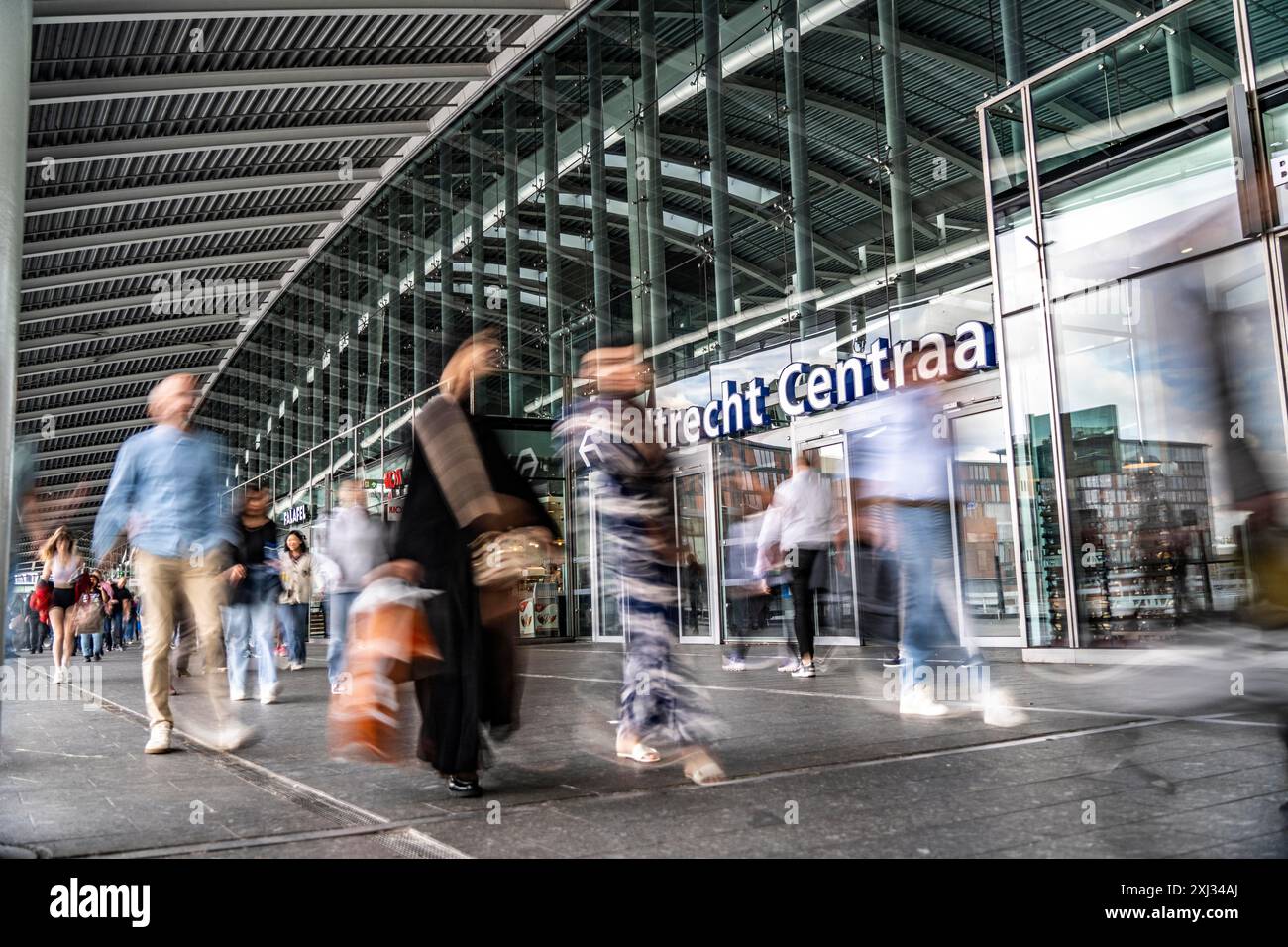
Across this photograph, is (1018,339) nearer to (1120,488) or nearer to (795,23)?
(1120,488)

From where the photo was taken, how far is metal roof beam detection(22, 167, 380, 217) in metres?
22.4

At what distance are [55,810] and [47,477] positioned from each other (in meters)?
52.1

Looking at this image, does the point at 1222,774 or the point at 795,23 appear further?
the point at 795,23

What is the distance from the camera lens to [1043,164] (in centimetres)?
933

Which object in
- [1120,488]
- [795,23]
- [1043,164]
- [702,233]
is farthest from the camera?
[702,233]

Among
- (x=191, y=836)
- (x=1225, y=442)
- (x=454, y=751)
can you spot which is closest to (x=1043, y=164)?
(x=1225, y=442)

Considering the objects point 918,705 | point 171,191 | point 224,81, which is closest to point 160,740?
point 918,705

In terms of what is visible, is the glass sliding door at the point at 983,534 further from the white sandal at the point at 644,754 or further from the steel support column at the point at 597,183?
the steel support column at the point at 597,183

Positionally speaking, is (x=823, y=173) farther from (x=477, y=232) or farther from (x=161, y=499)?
(x=477, y=232)

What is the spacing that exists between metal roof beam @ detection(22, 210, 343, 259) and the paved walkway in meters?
21.9

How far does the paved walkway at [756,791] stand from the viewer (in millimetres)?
2988

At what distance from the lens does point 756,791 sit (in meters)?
3.79

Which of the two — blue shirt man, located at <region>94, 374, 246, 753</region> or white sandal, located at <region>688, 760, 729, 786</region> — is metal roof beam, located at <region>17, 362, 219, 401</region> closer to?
blue shirt man, located at <region>94, 374, 246, 753</region>

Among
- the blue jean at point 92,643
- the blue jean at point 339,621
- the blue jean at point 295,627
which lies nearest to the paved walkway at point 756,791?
the blue jean at point 339,621
